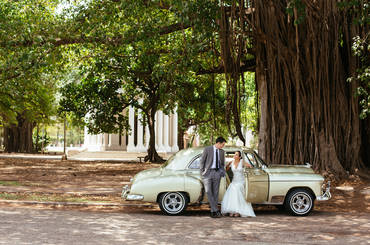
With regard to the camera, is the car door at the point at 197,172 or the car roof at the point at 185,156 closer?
the car door at the point at 197,172

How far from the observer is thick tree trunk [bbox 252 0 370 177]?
13617 millimetres

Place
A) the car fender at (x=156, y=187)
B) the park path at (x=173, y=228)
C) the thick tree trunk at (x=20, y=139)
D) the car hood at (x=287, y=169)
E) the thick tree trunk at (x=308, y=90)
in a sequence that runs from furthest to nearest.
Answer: the thick tree trunk at (x=20, y=139)
the thick tree trunk at (x=308, y=90)
the car hood at (x=287, y=169)
the car fender at (x=156, y=187)
the park path at (x=173, y=228)

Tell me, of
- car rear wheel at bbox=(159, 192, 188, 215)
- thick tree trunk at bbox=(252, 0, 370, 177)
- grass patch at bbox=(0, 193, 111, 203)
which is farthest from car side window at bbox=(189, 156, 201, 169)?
thick tree trunk at bbox=(252, 0, 370, 177)

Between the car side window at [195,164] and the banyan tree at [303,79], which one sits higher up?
the banyan tree at [303,79]

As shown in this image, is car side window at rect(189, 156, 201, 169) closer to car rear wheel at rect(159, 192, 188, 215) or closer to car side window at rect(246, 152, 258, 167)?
car rear wheel at rect(159, 192, 188, 215)

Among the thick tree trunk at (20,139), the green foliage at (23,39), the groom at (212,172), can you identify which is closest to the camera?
the groom at (212,172)

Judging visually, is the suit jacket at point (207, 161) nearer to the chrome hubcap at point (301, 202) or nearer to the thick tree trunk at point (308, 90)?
the chrome hubcap at point (301, 202)

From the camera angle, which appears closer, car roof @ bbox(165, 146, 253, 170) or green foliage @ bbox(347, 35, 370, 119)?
car roof @ bbox(165, 146, 253, 170)

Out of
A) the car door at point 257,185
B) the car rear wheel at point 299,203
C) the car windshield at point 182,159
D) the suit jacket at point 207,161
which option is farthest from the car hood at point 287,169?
the car windshield at point 182,159

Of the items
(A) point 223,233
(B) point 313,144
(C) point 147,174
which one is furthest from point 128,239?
(B) point 313,144

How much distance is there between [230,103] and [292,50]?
9.70 ft

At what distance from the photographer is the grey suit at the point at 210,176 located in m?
8.78

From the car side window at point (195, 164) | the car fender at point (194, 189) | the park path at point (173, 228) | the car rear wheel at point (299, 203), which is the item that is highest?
the car side window at point (195, 164)

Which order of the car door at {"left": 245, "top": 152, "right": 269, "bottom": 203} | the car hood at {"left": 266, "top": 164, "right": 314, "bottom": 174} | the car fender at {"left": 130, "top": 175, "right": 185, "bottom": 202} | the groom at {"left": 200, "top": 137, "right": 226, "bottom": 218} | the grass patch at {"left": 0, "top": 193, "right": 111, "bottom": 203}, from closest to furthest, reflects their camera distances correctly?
1. the groom at {"left": 200, "top": 137, "right": 226, "bottom": 218}
2. the car fender at {"left": 130, "top": 175, "right": 185, "bottom": 202}
3. the car door at {"left": 245, "top": 152, "right": 269, "bottom": 203}
4. the car hood at {"left": 266, "top": 164, "right": 314, "bottom": 174}
5. the grass patch at {"left": 0, "top": 193, "right": 111, "bottom": 203}
